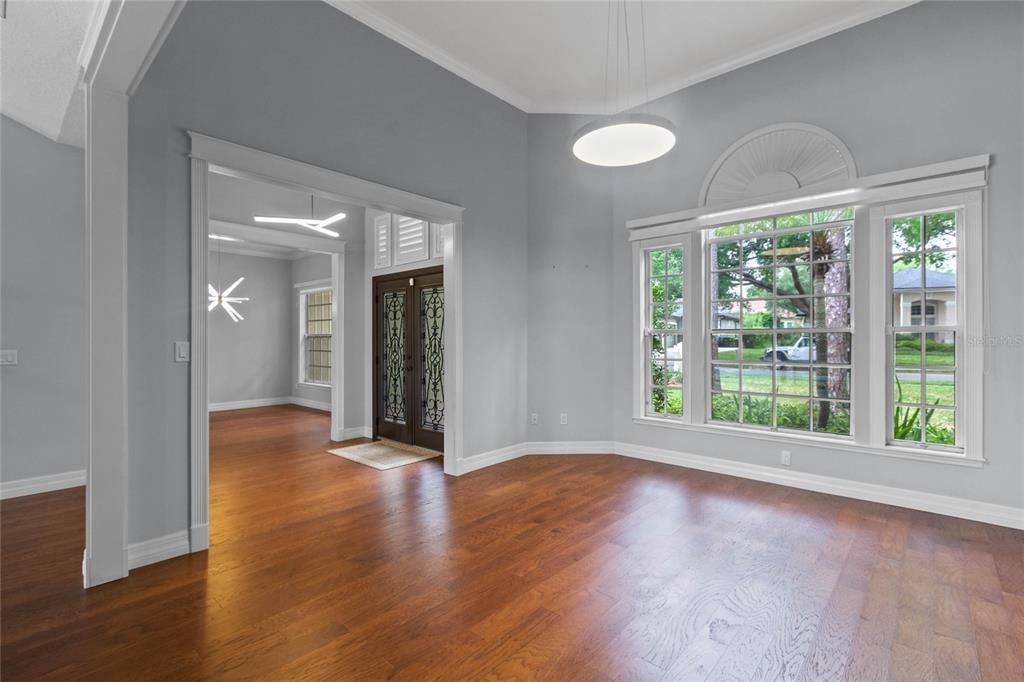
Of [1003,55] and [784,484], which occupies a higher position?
[1003,55]

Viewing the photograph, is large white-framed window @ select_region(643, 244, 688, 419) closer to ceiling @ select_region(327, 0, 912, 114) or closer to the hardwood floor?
the hardwood floor

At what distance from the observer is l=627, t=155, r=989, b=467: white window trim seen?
338 cm

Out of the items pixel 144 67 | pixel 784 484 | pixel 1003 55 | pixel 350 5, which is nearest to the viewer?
pixel 144 67

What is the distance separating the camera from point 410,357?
573cm

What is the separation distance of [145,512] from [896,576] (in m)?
4.33

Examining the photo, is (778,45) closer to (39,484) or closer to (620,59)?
(620,59)

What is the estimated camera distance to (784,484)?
164 inches

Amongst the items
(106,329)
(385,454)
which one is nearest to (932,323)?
(385,454)

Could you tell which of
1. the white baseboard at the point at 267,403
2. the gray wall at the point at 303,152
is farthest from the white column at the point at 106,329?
the white baseboard at the point at 267,403

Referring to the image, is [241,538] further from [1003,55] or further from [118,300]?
[1003,55]

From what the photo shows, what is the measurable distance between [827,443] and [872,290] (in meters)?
1.33

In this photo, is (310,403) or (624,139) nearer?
(624,139)

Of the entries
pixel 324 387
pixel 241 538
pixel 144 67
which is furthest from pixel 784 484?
pixel 324 387

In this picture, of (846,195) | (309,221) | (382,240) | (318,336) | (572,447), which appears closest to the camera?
(846,195)
